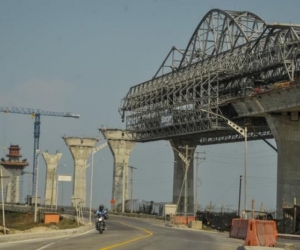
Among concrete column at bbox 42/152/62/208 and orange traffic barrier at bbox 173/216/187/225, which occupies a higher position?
concrete column at bbox 42/152/62/208

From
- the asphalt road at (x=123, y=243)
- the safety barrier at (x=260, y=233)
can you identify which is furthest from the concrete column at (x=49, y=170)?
the safety barrier at (x=260, y=233)

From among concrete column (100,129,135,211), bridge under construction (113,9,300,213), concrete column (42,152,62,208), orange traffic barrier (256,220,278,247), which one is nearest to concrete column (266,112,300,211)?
bridge under construction (113,9,300,213)

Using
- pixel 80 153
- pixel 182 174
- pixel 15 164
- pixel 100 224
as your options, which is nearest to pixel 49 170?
pixel 80 153

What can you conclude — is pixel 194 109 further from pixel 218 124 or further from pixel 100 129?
pixel 100 129

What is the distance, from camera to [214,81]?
273 ft

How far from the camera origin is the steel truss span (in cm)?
7078

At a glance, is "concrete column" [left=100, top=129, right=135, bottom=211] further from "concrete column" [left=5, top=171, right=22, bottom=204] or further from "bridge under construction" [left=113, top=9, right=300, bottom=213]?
"concrete column" [left=5, top=171, right=22, bottom=204]

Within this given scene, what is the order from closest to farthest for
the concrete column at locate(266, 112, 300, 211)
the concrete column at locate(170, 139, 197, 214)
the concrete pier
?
the concrete column at locate(266, 112, 300, 211), the concrete column at locate(170, 139, 197, 214), the concrete pier

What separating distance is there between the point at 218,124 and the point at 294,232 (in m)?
30.2

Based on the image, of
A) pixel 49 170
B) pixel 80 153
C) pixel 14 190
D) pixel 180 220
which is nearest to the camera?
pixel 180 220

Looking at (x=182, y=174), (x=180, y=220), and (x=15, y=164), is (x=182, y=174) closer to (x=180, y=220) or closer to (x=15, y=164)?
(x=180, y=220)

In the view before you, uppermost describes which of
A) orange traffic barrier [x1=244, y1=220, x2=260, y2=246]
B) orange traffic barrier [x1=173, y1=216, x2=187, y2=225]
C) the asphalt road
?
orange traffic barrier [x1=244, y1=220, x2=260, y2=246]

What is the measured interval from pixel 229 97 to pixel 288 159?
55.8 ft

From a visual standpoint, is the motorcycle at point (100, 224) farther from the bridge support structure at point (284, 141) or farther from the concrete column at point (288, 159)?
the concrete column at point (288, 159)
